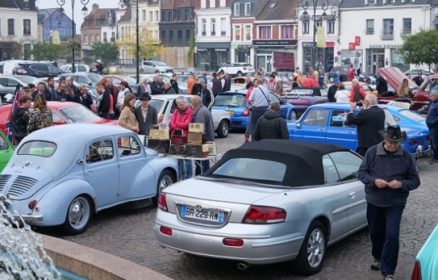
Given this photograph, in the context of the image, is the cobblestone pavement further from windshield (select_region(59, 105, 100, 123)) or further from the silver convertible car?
windshield (select_region(59, 105, 100, 123))

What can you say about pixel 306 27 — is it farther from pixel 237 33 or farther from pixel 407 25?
pixel 237 33

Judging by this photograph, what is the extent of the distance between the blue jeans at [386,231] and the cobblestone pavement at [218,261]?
47cm

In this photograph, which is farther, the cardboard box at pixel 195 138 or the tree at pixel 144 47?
the tree at pixel 144 47

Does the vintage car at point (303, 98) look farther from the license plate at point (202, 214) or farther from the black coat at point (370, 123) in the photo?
the license plate at point (202, 214)

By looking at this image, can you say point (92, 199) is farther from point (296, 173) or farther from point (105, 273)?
point (105, 273)

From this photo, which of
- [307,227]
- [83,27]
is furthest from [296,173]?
[83,27]

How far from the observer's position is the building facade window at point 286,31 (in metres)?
73.6

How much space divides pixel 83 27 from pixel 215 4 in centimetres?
3372

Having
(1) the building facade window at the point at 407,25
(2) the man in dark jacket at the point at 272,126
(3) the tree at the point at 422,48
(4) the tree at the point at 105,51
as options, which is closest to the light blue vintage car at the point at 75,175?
(2) the man in dark jacket at the point at 272,126

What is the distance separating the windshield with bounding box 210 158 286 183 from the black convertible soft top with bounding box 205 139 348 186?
0.18 feet

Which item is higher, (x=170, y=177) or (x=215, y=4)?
(x=215, y=4)

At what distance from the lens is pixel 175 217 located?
7824 mm

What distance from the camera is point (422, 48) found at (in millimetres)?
52219

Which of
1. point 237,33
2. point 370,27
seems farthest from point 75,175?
point 237,33
